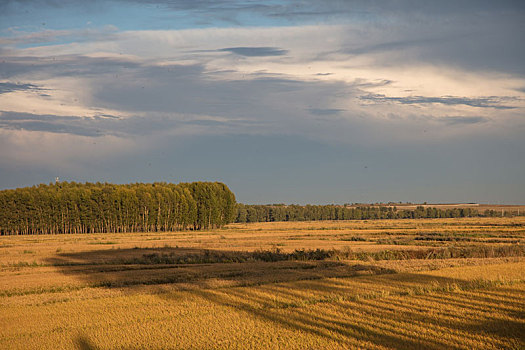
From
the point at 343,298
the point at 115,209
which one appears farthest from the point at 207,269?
the point at 115,209

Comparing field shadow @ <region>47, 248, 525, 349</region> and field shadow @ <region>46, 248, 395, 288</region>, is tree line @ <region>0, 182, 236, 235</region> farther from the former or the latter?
field shadow @ <region>47, 248, 525, 349</region>

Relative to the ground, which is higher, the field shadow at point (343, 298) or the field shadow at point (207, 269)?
the field shadow at point (343, 298)

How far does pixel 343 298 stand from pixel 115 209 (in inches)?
4164

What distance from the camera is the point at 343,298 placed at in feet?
65.8

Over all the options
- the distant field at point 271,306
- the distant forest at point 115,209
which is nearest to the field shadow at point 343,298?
the distant field at point 271,306

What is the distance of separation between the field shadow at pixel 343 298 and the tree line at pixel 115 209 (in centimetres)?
8449

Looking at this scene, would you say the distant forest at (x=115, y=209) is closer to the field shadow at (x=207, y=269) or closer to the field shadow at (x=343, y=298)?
the field shadow at (x=207, y=269)

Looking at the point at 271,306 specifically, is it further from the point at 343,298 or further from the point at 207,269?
the point at 207,269

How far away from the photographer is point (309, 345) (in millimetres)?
13289

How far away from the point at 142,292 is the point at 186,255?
18.2 metres

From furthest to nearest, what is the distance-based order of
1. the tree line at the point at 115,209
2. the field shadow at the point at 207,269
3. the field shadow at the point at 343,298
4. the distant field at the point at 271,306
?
the tree line at the point at 115,209
the field shadow at the point at 207,269
the field shadow at the point at 343,298
the distant field at the point at 271,306

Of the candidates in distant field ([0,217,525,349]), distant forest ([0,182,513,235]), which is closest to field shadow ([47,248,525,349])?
distant field ([0,217,525,349])

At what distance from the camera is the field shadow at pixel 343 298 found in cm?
1413

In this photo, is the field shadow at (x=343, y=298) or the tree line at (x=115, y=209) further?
the tree line at (x=115, y=209)
